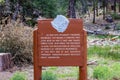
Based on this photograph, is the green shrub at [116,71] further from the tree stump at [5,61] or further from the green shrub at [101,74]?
the tree stump at [5,61]

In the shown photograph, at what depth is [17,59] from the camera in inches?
419

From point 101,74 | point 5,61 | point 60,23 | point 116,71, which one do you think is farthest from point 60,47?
point 5,61

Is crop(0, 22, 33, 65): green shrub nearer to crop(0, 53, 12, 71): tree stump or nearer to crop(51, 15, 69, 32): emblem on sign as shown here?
crop(0, 53, 12, 71): tree stump

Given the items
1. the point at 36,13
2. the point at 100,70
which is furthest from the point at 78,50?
the point at 36,13

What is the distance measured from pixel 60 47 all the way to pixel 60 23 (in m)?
0.47

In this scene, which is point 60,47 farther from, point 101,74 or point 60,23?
point 101,74

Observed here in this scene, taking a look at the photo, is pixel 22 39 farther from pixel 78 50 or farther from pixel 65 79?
pixel 78 50

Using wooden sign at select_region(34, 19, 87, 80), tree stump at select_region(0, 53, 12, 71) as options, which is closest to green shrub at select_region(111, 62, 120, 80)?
wooden sign at select_region(34, 19, 87, 80)

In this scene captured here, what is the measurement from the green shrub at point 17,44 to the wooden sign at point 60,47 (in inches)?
133

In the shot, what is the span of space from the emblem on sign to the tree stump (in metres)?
2.73

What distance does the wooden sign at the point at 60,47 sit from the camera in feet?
23.1

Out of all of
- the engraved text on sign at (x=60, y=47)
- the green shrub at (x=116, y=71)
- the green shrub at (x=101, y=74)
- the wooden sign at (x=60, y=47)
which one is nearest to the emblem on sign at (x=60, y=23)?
the wooden sign at (x=60, y=47)

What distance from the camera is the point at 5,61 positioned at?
986cm

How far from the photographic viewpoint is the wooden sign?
23.1 feet
